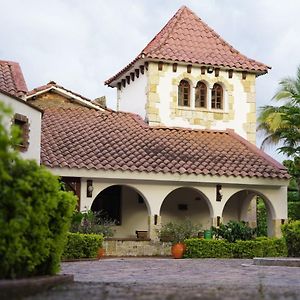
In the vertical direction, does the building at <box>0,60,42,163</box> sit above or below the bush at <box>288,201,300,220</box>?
above

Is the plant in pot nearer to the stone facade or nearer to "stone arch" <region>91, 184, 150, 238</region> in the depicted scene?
"stone arch" <region>91, 184, 150, 238</region>

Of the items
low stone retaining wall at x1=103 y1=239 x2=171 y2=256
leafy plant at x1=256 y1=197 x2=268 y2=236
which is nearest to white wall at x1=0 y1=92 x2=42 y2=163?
low stone retaining wall at x1=103 y1=239 x2=171 y2=256

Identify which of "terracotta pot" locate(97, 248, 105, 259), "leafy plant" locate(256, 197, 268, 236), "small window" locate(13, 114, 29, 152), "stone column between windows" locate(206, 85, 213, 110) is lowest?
"terracotta pot" locate(97, 248, 105, 259)

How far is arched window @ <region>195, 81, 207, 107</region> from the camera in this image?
2603cm

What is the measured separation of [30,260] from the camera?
8219 mm

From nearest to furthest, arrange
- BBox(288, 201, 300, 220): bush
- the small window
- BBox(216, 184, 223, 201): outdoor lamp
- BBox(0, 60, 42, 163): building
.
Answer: BBox(0, 60, 42, 163): building, the small window, BBox(216, 184, 223, 201): outdoor lamp, BBox(288, 201, 300, 220): bush

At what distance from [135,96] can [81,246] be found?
9989 mm

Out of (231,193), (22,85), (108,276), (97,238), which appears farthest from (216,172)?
(108,276)

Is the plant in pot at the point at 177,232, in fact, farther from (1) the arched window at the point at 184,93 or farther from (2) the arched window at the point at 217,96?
(2) the arched window at the point at 217,96

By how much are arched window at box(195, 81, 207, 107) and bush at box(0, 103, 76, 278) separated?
56.2ft

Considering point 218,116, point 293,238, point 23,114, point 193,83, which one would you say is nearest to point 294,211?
point 218,116

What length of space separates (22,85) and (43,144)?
2.53 meters

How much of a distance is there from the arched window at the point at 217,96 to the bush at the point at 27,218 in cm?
1751

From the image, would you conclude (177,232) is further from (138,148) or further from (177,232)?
(138,148)
